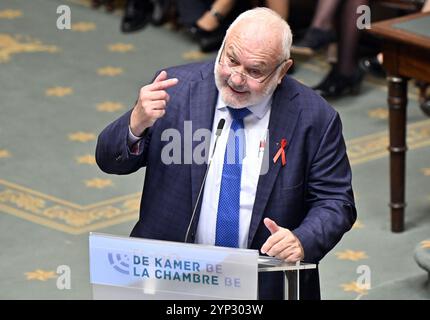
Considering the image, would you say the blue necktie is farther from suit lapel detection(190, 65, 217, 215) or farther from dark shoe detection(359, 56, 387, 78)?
dark shoe detection(359, 56, 387, 78)

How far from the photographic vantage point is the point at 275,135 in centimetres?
346

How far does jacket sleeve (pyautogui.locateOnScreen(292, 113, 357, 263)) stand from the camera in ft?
11.1

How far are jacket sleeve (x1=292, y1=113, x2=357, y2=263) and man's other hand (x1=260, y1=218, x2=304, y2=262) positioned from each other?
238mm

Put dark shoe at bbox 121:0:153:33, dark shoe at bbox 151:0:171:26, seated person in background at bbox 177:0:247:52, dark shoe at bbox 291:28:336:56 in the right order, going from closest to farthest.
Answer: dark shoe at bbox 291:28:336:56
seated person in background at bbox 177:0:247:52
dark shoe at bbox 121:0:153:33
dark shoe at bbox 151:0:171:26

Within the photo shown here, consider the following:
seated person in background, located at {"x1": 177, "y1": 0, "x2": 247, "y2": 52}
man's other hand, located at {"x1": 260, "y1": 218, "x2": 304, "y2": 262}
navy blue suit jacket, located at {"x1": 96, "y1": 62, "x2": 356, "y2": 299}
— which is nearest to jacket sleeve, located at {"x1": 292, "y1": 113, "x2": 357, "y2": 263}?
navy blue suit jacket, located at {"x1": 96, "y1": 62, "x2": 356, "y2": 299}

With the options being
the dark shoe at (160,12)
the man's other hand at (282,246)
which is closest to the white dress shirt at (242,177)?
the man's other hand at (282,246)

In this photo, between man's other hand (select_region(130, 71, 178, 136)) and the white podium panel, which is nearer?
the white podium panel

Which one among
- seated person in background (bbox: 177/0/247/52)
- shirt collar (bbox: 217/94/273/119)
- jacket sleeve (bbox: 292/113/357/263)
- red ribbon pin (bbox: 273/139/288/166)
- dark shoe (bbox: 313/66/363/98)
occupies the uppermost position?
shirt collar (bbox: 217/94/273/119)

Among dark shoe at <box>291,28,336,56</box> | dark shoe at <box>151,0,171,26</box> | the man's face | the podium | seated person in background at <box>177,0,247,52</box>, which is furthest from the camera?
dark shoe at <box>151,0,171,26</box>

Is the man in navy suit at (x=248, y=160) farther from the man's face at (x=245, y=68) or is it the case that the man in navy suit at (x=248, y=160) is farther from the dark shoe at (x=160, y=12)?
the dark shoe at (x=160, y=12)

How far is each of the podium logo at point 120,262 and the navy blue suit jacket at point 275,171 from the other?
534 mm

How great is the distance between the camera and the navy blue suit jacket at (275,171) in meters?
3.43

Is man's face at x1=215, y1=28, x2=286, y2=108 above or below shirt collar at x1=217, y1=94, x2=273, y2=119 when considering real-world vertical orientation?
above

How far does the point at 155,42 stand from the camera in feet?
29.0
